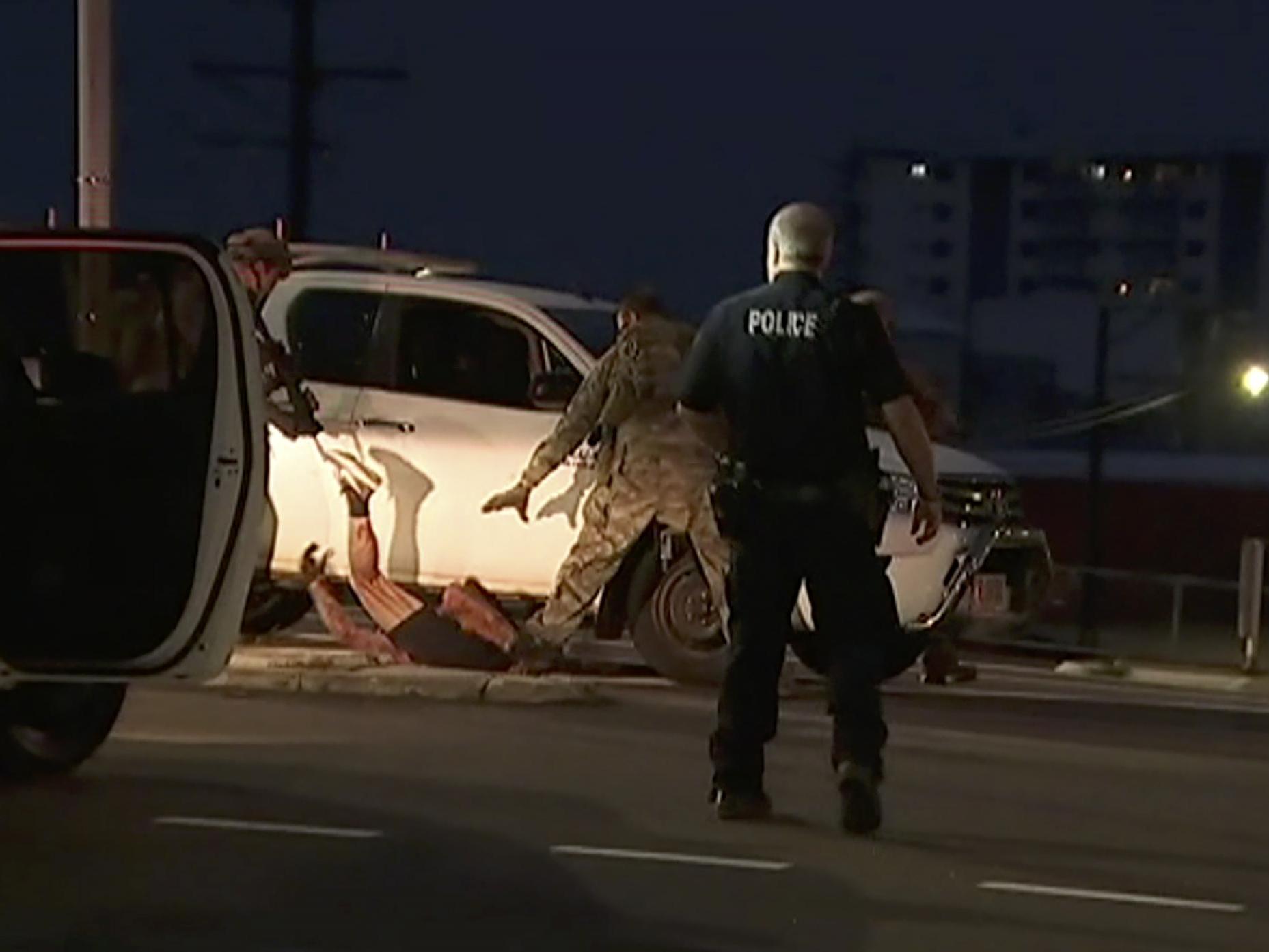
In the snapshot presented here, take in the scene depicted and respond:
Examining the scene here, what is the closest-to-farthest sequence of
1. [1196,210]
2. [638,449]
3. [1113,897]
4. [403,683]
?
[1113,897] → [403,683] → [638,449] → [1196,210]

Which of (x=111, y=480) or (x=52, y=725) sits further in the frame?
(x=52, y=725)

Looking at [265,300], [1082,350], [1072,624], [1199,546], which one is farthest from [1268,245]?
[265,300]

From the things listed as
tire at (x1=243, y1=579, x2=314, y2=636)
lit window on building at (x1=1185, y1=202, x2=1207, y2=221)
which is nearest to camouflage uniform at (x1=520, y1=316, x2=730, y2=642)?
tire at (x1=243, y1=579, x2=314, y2=636)

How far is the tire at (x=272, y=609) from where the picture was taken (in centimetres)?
1277

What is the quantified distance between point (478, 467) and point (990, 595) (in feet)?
7.92

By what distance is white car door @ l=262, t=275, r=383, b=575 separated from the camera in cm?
1193

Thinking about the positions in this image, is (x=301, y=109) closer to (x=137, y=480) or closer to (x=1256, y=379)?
(x=1256, y=379)

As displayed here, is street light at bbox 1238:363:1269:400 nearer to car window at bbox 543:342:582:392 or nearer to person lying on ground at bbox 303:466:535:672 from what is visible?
car window at bbox 543:342:582:392

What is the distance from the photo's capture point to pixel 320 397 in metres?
12.0

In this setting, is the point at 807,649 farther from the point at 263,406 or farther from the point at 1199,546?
the point at 1199,546

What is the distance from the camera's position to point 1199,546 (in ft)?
140

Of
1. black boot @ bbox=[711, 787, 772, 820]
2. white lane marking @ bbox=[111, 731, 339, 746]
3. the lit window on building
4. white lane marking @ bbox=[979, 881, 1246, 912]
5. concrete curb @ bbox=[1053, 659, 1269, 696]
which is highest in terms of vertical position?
the lit window on building

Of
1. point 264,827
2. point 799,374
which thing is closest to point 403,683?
point 264,827

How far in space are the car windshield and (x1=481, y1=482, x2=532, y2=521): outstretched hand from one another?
82 centimetres
